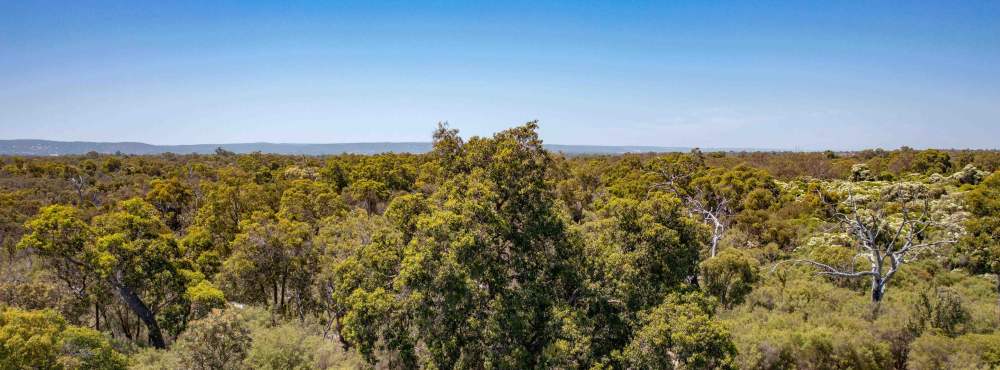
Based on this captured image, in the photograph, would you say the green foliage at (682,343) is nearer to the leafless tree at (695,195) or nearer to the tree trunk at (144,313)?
the leafless tree at (695,195)

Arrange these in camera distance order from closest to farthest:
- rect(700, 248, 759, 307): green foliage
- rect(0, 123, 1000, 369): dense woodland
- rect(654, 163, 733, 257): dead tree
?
1. rect(0, 123, 1000, 369): dense woodland
2. rect(700, 248, 759, 307): green foliage
3. rect(654, 163, 733, 257): dead tree

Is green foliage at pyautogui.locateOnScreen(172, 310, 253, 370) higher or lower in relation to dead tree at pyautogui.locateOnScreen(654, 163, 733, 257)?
lower

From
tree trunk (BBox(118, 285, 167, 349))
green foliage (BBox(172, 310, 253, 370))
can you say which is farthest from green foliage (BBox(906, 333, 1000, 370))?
tree trunk (BBox(118, 285, 167, 349))

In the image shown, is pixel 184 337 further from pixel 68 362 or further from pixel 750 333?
pixel 750 333

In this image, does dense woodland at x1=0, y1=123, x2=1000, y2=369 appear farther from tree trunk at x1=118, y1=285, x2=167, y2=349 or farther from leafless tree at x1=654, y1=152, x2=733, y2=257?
leafless tree at x1=654, y1=152, x2=733, y2=257

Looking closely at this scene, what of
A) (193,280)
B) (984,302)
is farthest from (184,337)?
(984,302)

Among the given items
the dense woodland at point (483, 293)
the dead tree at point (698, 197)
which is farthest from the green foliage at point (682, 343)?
the dead tree at point (698, 197)
